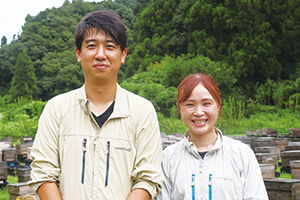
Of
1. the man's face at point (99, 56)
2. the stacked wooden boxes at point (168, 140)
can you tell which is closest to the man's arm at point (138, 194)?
the man's face at point (99, 56)

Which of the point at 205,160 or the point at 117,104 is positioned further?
the point at 205,160

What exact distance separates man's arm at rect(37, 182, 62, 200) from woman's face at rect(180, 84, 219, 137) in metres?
0.93

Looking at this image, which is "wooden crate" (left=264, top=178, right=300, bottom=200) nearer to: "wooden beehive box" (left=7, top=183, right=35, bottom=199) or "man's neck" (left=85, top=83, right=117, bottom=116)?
"man's neck" (left=85, top=83, right=117, bottom=116)

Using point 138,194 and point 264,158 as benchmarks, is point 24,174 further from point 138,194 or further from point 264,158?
point 138,194

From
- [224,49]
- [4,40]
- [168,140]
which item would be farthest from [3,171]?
[4,40]

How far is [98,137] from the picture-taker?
2.12 meters

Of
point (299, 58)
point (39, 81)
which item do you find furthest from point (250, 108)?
point (39, 81)

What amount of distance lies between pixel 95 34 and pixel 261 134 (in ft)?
41.4

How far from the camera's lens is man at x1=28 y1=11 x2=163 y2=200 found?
81.7 inches

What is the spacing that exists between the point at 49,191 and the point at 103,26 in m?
0.99

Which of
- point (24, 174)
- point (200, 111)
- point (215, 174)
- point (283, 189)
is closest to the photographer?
point (215, 174)

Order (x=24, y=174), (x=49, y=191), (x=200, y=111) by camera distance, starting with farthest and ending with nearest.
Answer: (x=24, y=174) < (x=200, y=111) < (x=49, y=191)

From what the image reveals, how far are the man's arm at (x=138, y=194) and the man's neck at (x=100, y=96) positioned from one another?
1.67ft

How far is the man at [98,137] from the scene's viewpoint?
2.08 meters
